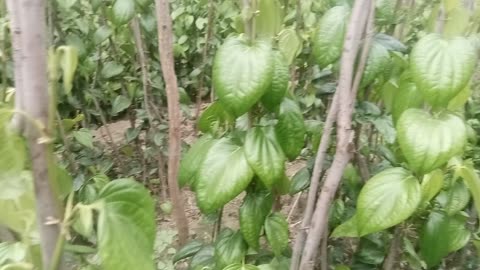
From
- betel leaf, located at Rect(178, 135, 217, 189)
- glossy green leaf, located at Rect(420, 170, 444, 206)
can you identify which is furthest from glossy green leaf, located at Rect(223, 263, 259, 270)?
glossy green leaf, located at Rect(420, 170, 444, 206)

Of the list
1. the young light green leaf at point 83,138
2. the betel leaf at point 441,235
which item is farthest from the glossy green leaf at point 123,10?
the betel leaf at point 441,235

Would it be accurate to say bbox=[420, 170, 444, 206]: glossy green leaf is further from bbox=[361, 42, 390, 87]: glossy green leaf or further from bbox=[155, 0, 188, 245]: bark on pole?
bbox=[155, 0, 188, 245]: bark on pole

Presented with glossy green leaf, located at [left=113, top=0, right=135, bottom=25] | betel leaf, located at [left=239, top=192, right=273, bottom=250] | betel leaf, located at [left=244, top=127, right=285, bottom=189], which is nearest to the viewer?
betel leaf, located at [left=244, top=127, right=285, bottom=189]

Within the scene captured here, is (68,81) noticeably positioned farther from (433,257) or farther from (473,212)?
(473,212)

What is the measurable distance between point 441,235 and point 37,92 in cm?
79

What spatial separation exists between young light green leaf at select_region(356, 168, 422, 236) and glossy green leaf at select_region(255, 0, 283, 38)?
26 cm

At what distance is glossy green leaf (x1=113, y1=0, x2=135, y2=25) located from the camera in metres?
1.35

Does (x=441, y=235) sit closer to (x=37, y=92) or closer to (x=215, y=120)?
(x=215, y=120)

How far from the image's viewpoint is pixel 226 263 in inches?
37.7

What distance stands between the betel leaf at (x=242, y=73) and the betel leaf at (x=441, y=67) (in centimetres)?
20

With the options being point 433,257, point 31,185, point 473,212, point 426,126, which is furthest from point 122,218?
point 473,212

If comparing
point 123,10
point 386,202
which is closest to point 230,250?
point 386,202

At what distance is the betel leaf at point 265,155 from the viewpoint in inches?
32.3

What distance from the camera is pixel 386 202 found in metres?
0.79
